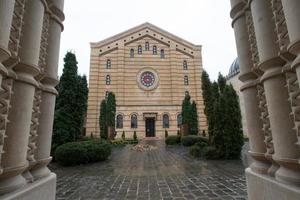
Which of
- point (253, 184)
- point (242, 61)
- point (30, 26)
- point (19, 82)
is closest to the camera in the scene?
point (19, 82)

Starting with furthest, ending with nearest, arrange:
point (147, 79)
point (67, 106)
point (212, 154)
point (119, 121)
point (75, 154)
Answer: point (147, 79)
point (119, 121)
point (67, 106)
point (212, 154)
point (75, 154)

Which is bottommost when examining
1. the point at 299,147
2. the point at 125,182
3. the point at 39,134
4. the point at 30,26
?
the point at 125,182

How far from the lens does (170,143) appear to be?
78.7 ft

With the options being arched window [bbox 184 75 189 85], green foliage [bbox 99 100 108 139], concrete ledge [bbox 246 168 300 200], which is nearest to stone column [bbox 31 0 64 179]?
concrete ledge [bbox 246 168 300 200]

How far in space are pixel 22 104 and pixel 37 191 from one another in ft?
4.12

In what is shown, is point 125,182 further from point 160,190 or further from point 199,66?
point 199,66

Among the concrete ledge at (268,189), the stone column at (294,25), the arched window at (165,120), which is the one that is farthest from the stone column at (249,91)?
the arched window at (165,120)

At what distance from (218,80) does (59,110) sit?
1159 cm

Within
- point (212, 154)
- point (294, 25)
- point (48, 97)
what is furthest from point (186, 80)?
point (294, 25)

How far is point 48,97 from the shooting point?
3486 mm

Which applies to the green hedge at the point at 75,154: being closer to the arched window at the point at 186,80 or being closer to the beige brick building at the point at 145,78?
the beige brick building at the point at 145,78

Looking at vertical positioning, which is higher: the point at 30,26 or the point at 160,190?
the point at 30,26

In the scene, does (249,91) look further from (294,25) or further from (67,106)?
(67,106)

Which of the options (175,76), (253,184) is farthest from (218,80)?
(175,76)
